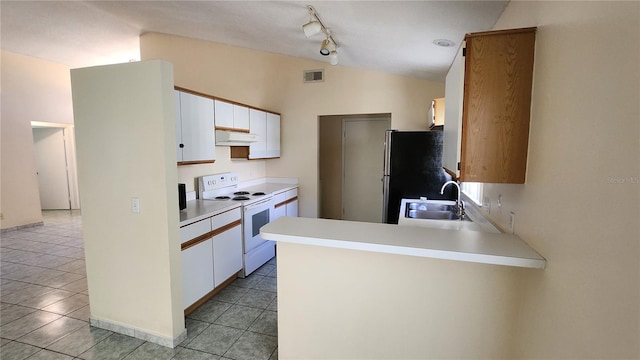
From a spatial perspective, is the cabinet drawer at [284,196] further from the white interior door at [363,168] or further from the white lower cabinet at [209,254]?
the white interior door at [363,168]

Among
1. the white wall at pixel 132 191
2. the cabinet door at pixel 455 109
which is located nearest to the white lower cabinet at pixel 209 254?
the white wall at pixel 132 191

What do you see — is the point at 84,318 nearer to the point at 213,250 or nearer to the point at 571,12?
the point at 213,250

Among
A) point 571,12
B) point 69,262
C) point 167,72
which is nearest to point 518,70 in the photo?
point 571,12

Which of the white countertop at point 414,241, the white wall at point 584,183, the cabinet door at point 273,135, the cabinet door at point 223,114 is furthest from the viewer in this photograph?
the cabinet door at point 273,135

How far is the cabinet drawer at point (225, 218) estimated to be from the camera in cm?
287

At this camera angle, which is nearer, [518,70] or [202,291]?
[518,70]

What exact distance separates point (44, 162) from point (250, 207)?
610 centimetres

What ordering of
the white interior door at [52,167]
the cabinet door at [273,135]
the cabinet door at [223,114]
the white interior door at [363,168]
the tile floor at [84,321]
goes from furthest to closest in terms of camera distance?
the white interior door at [52,167]
the white interior door at [363,168]
the cabinet door at [273,135]
the cabinet door at [223,114]
the tile floor at [84,321]

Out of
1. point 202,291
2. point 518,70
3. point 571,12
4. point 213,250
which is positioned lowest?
point 202,291

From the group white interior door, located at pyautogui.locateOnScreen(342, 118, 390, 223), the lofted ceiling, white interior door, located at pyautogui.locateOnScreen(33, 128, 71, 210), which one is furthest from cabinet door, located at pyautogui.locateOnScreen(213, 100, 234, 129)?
white interior door, located at pyautogui.locateOnScreen(33, 128, 71, 210)

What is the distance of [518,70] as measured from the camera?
1.45m

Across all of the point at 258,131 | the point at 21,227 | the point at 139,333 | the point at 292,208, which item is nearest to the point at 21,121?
the point at 21,227

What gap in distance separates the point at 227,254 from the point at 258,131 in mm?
1826

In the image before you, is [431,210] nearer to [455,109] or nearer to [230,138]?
[455,109]
